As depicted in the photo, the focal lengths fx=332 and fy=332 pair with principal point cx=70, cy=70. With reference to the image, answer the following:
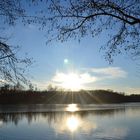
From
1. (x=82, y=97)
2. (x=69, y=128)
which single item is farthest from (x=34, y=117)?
(x=82, y=97)

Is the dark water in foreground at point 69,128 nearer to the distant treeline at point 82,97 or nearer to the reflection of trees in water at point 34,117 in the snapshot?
the reflection of trees in water at point 34,117

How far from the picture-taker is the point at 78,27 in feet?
23.1

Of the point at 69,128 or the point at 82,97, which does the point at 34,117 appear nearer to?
the point at 69,128

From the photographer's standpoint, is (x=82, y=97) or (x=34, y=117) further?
(x=82, y=97)

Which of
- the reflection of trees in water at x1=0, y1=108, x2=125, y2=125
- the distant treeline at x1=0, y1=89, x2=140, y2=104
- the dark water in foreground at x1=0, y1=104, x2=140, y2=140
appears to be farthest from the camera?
the distant treeline at x1=0, y1=89, x2=140, y2=104

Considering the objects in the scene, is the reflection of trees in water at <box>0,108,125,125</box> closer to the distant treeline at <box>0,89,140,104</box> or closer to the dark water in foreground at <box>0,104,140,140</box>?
the dark water in foreground at <box>0,104,140,140</box>

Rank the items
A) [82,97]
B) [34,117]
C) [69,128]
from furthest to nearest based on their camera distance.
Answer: [82,97]
[34,117]
[69,128]

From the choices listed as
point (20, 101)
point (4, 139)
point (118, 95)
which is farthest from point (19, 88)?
point (118, 95)

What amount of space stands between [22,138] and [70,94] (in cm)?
17263

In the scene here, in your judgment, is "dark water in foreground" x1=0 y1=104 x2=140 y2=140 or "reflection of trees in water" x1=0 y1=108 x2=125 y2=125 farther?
"reflection of trees in water" x1=0 y1=108 x2=125 y2=125

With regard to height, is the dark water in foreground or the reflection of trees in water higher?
the reflection of trees in water

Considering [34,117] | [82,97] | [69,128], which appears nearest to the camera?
[69,128]

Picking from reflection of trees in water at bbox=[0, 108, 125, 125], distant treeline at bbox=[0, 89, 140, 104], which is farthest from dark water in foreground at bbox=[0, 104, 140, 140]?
distant treeline at bbox=[0, 89, 140, 104]

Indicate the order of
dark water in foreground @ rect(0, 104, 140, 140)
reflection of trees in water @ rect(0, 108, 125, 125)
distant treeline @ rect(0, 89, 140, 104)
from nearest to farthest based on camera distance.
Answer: dark water in foreground @ rect(0, 104, 140, 140)
reflection of trees in water @ rect(0, 108, 125, 125)
distant treeline @ rect(0, 89, 140, 104)
